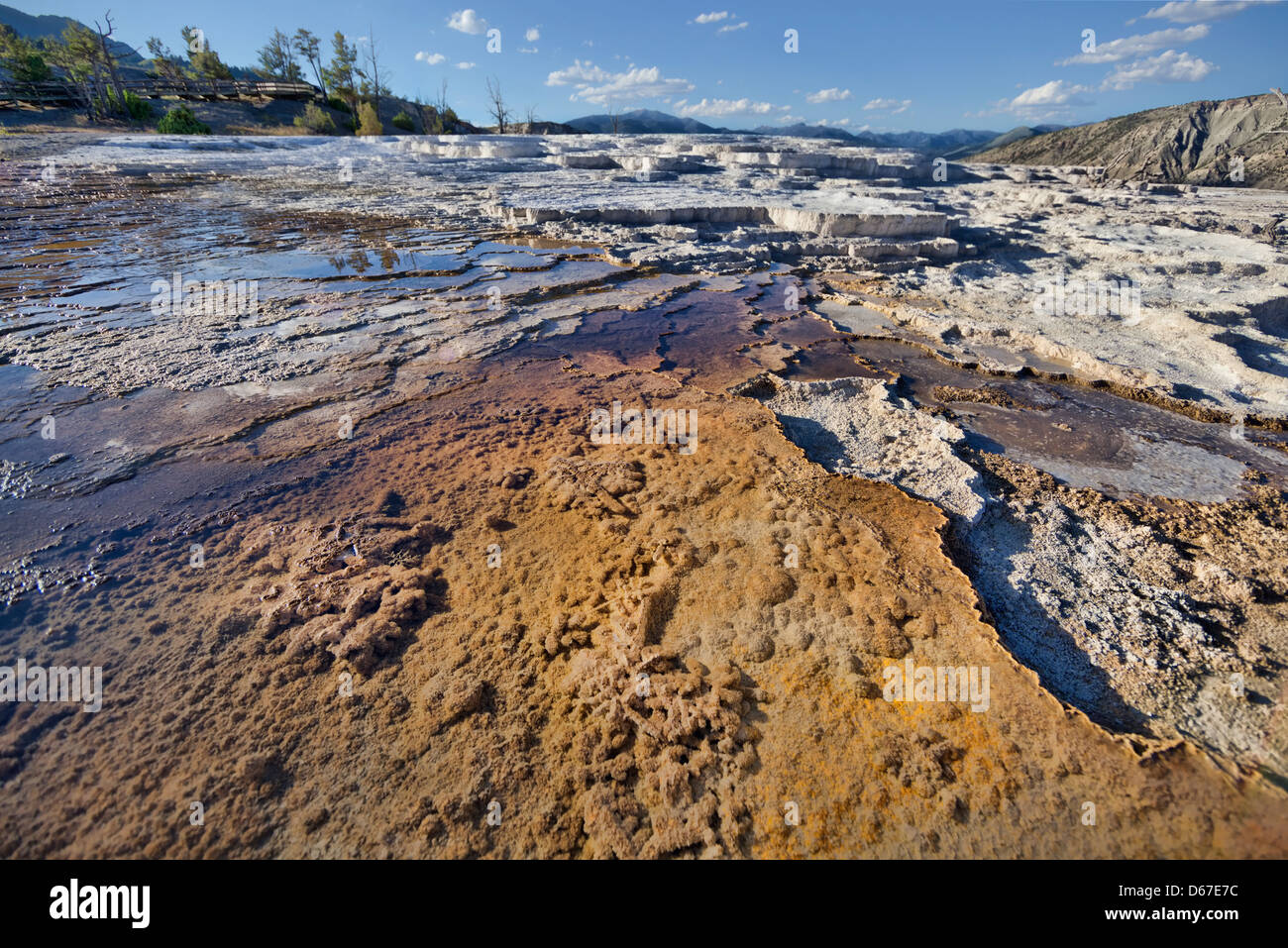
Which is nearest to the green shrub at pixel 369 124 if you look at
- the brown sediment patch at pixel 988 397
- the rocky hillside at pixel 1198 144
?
the brown sediment patch at pixel 988 397

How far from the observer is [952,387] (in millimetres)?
4789

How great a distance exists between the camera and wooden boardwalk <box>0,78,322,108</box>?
74.1 ft

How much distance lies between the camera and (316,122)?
87.2 feet

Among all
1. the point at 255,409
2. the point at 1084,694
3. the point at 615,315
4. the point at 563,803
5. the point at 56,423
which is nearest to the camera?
the point at 563,803

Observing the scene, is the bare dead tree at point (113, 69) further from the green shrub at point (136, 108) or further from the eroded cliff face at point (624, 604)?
the eroded cliff face at point (624, 604)

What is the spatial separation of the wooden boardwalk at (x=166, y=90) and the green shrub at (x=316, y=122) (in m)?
4.90

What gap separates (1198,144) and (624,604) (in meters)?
31.7

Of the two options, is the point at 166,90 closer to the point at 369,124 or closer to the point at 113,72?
the point at 113,72

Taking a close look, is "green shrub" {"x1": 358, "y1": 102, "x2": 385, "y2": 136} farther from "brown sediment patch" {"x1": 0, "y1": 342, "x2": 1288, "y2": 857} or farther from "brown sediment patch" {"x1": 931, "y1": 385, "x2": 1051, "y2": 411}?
"brown sediment patch" {"x1": 931, "y1": 385, "x2": 1051, "y2": 411}

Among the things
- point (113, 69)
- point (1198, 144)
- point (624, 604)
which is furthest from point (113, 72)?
point (1198, 144)
